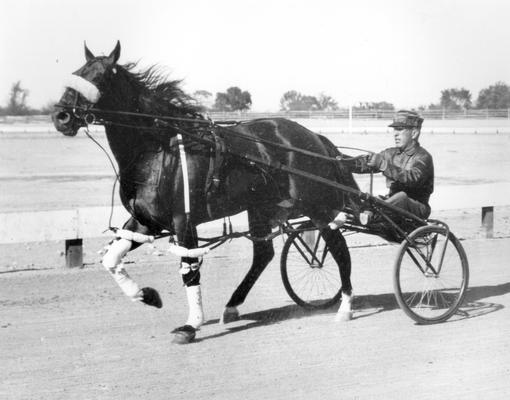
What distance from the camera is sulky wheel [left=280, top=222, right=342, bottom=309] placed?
779 cm

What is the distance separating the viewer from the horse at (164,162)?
6285mm

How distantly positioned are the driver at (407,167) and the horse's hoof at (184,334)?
214 cm

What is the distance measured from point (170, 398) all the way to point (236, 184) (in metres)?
2.20

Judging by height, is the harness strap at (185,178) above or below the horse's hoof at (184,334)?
above

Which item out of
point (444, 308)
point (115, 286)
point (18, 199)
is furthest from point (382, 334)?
point (18, 199)

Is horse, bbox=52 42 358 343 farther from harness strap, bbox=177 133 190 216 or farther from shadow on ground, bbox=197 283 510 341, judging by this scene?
shadow on ground, bbox=197 283 510 341

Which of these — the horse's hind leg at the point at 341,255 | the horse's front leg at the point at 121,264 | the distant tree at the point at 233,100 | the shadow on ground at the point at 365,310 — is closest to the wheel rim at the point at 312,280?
the shadow on ground at the point at 365,310

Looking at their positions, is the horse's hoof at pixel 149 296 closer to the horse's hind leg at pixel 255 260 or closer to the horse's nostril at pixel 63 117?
the horse's hind leg at pixel 255 260

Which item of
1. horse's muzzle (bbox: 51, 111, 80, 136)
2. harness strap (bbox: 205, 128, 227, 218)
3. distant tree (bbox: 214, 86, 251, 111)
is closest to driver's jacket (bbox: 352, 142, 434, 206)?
harness strap (bbox: 205, 128, 227, 218)

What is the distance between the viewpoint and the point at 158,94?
6.75m

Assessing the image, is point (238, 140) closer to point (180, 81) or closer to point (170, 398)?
point (180, 81)

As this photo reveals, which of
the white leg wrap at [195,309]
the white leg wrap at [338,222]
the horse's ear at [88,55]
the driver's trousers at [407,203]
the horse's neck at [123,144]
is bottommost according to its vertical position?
the white leg wrap at [195,309]

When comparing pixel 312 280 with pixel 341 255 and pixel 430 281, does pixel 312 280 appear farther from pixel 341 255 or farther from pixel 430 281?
pixel 341 255

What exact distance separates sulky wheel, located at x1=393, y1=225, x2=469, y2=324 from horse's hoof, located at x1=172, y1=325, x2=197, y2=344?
1.70 metres
